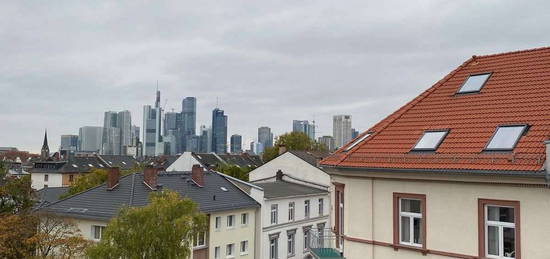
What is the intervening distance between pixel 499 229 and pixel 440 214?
1493 millimetres

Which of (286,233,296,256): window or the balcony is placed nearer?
the balcony

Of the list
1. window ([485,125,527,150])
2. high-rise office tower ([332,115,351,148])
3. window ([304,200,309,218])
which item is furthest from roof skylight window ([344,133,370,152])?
high-rise office tower ([332,115,351,148])

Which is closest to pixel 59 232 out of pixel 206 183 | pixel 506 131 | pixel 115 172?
pixel 115 172

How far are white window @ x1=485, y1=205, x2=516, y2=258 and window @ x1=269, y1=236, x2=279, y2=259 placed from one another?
1183 inches

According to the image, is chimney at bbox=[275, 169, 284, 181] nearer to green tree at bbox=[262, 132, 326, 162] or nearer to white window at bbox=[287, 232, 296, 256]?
white window at bbox=[287, 232, 296, 256]

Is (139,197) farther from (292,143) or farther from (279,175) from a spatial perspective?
(292,143)

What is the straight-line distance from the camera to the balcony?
16297 mm

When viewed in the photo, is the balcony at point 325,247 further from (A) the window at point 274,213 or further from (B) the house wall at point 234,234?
(A) the window at point 274,213

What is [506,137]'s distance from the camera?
1305 centimetres

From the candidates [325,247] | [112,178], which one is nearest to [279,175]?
[112,178]

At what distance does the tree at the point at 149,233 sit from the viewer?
20766mm

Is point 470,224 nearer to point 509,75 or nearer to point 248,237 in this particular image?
point 509,75

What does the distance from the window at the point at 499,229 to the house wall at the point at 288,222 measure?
1096 inches

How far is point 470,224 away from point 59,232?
20.8 m
